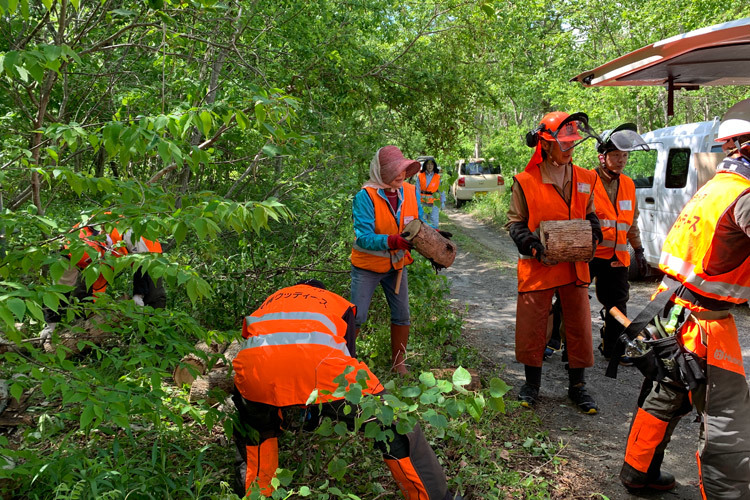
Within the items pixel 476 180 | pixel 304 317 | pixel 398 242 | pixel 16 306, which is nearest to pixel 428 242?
pixel 398 242

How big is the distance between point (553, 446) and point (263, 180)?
4532 mm

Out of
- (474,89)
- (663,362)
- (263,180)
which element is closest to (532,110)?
(474,89)

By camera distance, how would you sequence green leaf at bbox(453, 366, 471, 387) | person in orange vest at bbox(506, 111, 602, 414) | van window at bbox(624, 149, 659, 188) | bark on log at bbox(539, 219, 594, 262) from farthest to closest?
van window at bbox(624, 149, 659, 188) < person in orange vest at bbox(506, 111, 602, 414) < bark on log at bbox(539, 219, 594, 262) < green leaf at bbox(453, 366, 471, 387)

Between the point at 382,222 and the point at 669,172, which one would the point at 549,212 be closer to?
the point at 382,222

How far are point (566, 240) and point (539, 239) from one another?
194mm

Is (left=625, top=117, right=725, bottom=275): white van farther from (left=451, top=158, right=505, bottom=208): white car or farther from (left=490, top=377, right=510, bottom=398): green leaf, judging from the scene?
(left=451, top=158, right=505, bottom=208): white car

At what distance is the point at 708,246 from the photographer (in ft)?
8.76

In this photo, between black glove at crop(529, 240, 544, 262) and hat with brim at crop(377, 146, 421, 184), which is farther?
hat with brim at crop(377, 146, 421, 184)

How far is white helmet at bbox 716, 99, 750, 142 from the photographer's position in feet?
8.53

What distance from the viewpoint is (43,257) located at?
7.50ft

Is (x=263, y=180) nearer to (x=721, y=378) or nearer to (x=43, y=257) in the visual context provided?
(x=43, y=257)

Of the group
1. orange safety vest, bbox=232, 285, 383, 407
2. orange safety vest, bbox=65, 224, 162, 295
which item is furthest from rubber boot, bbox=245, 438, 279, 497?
orange safety vest, bbox=65, 224, 162, 295

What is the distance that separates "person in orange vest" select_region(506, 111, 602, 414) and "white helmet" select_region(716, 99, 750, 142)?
4.12 feet

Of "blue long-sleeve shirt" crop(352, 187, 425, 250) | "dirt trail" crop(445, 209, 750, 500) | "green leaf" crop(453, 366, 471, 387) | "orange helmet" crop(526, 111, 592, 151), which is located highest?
"orange helmet" crop(526, 111, 592, 151)
